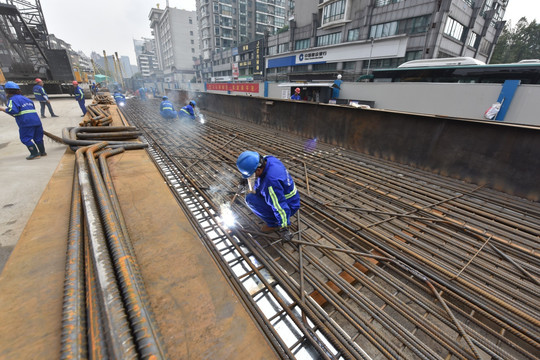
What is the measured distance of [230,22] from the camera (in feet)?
181

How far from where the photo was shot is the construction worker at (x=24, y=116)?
15.5 feet

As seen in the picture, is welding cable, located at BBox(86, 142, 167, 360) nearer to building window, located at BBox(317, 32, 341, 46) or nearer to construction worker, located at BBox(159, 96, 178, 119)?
construction worker, located at BBox(159, 96, 178, 119)

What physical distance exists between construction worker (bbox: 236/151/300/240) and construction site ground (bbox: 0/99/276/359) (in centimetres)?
91

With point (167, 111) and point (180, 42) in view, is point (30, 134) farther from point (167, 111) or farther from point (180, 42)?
point (180, 42)

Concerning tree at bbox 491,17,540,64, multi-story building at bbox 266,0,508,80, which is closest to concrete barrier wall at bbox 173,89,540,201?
multi-story building at bbox 266,0,508,80

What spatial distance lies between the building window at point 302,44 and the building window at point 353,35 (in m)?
6.60

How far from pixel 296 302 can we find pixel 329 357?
474 millimetres

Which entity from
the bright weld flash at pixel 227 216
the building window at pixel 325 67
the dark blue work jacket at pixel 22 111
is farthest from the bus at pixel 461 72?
the dark blue work jacket at pixel 22 111

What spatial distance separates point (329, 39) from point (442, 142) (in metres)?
28.1

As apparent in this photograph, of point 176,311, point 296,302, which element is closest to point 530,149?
point 296,302

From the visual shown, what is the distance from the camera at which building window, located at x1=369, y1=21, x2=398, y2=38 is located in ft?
68.8

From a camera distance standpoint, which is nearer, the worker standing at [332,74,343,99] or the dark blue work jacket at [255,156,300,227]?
the dark blue work jacket at [255,156,300,227]

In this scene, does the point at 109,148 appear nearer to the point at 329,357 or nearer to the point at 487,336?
the point at 329,357

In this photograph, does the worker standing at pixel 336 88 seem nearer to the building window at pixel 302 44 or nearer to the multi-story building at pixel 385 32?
the multi-story building at pixel 385 32
